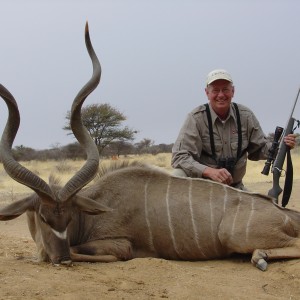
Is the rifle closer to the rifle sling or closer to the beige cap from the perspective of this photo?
the rifle sling

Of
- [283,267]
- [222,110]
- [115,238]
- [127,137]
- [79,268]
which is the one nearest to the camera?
[79,268]

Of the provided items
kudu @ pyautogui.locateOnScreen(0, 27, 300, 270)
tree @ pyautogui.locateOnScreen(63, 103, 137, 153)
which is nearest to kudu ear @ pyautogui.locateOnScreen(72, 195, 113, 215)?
kudu @ pyautogui.locateOnScreen(0, 27, 300, 270)

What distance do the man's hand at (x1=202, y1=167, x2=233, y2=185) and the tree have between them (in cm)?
1548

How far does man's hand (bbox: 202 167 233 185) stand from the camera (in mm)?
4250

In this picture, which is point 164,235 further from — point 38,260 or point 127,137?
point 127,137

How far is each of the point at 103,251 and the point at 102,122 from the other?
55.5 ft

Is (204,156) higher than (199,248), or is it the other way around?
(204,156)

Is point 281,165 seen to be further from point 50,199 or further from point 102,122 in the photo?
point 102,122

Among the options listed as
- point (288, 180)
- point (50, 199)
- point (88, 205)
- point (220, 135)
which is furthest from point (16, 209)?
point (288, 180)

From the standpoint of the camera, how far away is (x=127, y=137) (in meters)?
22.3

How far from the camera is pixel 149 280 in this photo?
2.95 metres

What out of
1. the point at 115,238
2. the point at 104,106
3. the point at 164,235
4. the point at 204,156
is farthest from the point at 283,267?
the point at 104,106

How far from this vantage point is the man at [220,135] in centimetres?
459

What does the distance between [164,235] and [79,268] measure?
0.85 metres
